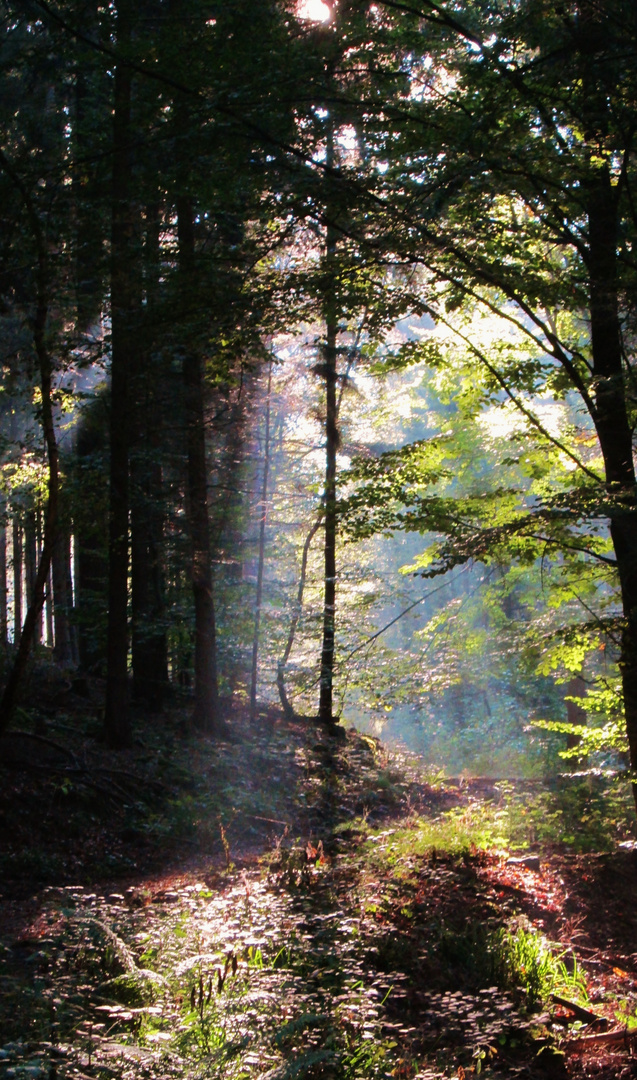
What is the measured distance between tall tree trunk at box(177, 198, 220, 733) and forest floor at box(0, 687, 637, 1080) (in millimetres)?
3551

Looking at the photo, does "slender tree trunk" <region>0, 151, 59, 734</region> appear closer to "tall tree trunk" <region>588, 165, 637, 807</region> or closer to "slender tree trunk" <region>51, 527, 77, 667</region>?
"tall tree trunk" <region>588, 165, 637, 807</region>

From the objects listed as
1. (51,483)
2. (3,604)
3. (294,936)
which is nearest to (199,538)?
(51,483)

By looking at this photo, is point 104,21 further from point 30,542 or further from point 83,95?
point 30,542

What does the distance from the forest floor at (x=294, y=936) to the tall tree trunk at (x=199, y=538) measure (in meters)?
3.55

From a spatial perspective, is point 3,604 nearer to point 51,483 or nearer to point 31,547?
point 31,547

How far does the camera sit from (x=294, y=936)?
4836mm

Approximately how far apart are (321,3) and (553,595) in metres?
7.01

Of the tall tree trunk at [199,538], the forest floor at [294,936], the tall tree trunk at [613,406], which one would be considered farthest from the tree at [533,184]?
the tall tree trunk at [199,538]

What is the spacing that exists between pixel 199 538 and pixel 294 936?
992cm

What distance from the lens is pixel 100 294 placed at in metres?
9.29

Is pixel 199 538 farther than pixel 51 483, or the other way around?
pixel 199 538

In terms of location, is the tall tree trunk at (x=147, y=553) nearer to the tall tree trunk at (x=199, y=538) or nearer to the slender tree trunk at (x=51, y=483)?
the tall tree trunk at (x=199, y=538)

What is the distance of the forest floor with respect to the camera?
11.9ft

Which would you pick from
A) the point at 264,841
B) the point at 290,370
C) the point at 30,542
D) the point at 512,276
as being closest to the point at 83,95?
the point at 290,370
